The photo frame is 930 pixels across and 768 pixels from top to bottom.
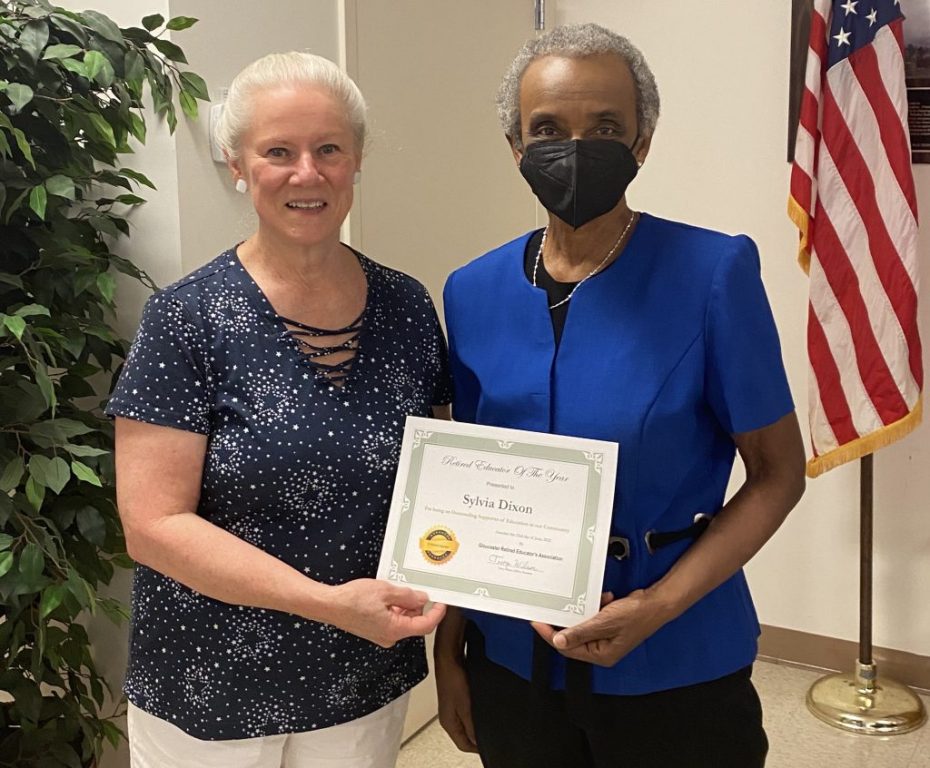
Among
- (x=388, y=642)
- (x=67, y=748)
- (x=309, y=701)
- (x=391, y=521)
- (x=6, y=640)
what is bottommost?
(x=67, y=748)

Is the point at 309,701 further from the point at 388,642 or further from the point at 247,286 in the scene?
the point at 247,286

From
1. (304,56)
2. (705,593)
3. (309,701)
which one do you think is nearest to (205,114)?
(304,56)

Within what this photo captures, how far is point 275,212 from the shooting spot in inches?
54.0

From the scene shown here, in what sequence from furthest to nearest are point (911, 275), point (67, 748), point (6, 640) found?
point (911, 275) → point (67, 748) → point (6, 640)

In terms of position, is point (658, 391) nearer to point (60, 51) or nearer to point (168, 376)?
point (168, 376)

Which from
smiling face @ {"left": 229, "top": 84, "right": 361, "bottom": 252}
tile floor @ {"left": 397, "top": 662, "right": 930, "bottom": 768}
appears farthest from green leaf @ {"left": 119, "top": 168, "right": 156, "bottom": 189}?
tile floor @ {"left": 397, "top": 662, "right": 930, "bottom": 768}

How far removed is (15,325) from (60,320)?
0.99ft

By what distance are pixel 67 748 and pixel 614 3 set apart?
2758 mm

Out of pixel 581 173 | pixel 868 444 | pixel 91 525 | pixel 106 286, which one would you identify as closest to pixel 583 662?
pixel 581 173

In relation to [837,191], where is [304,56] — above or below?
above

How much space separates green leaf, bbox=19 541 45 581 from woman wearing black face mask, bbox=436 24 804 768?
792 millimetres

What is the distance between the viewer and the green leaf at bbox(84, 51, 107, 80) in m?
1.67

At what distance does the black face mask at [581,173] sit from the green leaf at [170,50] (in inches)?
33.3

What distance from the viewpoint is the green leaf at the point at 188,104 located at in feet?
6.27
